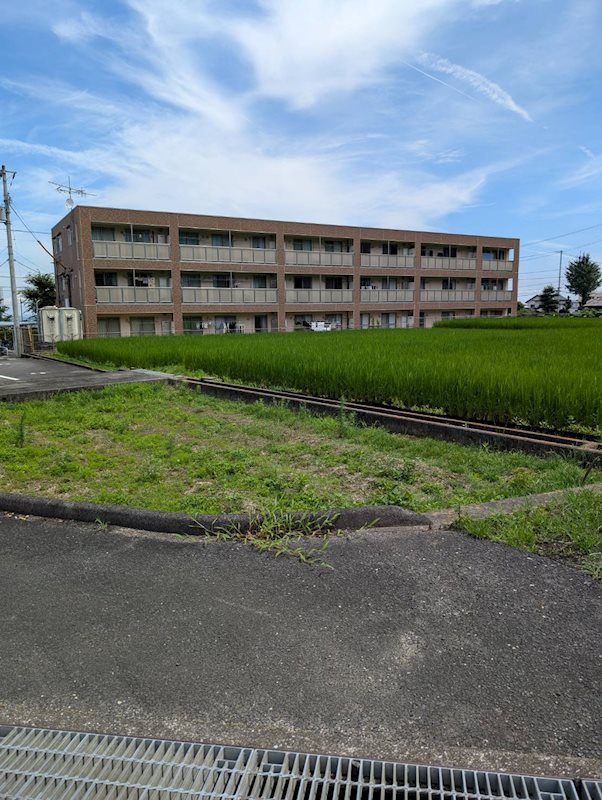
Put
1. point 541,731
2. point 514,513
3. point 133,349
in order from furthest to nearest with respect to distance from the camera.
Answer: point 133,349 < point 514,513 < point 541,731

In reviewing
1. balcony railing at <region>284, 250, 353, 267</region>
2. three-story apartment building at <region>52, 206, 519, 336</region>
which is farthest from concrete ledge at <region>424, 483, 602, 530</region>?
balcony railing at <region>284, 250, 353, 267</region>

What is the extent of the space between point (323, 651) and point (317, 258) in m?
39.8

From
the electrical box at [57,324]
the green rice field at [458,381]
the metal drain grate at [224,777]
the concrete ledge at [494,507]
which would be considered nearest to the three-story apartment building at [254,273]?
the electrical box at [57,324]

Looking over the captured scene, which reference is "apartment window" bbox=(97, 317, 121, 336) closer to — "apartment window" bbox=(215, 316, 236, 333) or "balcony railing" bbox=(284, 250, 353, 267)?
"apartment window" bbox=(215, 316, 236, 333)

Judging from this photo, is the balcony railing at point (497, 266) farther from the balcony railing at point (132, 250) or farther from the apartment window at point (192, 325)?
the balcony railing at point (132, 250)

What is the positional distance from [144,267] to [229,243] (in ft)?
22.2

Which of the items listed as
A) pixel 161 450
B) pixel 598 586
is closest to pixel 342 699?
pixel 598 586

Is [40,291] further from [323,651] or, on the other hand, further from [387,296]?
[323,651]

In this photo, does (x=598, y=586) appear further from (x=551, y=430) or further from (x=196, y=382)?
(x=196, y=382)

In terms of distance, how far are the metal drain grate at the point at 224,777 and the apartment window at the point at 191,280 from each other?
35.2 m

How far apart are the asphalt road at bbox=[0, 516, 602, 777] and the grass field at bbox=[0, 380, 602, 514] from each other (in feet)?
3.20

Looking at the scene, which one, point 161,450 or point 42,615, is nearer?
point 42,615

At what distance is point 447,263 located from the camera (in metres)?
47.3

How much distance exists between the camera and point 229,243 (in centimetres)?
3750
